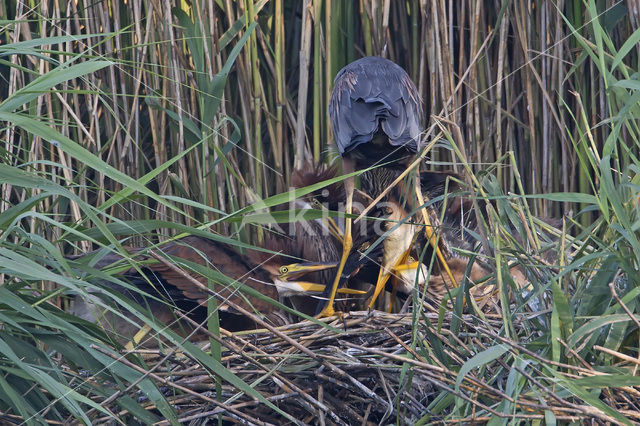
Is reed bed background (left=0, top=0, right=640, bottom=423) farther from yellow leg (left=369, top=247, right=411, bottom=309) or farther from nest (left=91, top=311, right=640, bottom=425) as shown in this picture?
nest (left=91, top=311, right=640, bottom=425)

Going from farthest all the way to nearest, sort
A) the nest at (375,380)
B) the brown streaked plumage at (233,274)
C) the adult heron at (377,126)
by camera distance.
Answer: the adult heron at (377,126) < the brown streaked plumage at (233,274) < the nest at (375,380)

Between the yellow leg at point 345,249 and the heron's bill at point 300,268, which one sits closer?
the yellow leg at point 345,249

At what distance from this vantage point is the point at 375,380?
194 cm

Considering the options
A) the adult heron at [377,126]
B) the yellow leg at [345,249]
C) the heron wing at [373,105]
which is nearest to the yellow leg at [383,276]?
the adult heron at [377,126]

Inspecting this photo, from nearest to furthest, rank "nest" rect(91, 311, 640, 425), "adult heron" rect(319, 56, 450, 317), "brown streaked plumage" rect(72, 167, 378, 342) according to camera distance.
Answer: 1. "nest" rect(91, 311, 640, 425)
2. "brown streaked plumage" rect(72, 167, 378, 342)
3. "adult heron" rect(319, 56, 450, 317)

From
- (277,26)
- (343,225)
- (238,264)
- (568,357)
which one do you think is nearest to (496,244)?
(568,357)

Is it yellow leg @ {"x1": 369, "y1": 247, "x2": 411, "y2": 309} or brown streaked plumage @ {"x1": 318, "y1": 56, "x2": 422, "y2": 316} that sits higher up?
brown streaked plumage @ {"x1": 318, "y1": 56, "x2": 422, "y2": 316}

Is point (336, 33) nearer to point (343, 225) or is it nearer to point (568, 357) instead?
point (343, 225)

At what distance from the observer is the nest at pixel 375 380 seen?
1.44 m

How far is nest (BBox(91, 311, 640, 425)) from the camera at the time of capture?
4.72 feet

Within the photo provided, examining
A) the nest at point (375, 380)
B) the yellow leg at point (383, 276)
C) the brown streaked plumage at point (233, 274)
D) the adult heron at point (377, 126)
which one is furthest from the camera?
the adult heron at point (377, 126)

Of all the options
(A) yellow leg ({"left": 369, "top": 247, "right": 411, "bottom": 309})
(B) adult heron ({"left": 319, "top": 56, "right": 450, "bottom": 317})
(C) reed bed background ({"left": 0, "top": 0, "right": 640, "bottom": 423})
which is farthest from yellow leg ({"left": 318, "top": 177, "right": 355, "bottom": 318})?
(C) reed bed background ({"left": 0, "top": 0, "right": 640, "bottom": 423})

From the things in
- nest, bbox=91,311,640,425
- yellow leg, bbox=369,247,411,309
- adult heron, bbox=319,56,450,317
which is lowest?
yellow leg, bbox=369,247,411,309

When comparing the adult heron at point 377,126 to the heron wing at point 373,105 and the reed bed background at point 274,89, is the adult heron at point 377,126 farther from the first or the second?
the reed bed background at point 274,89
